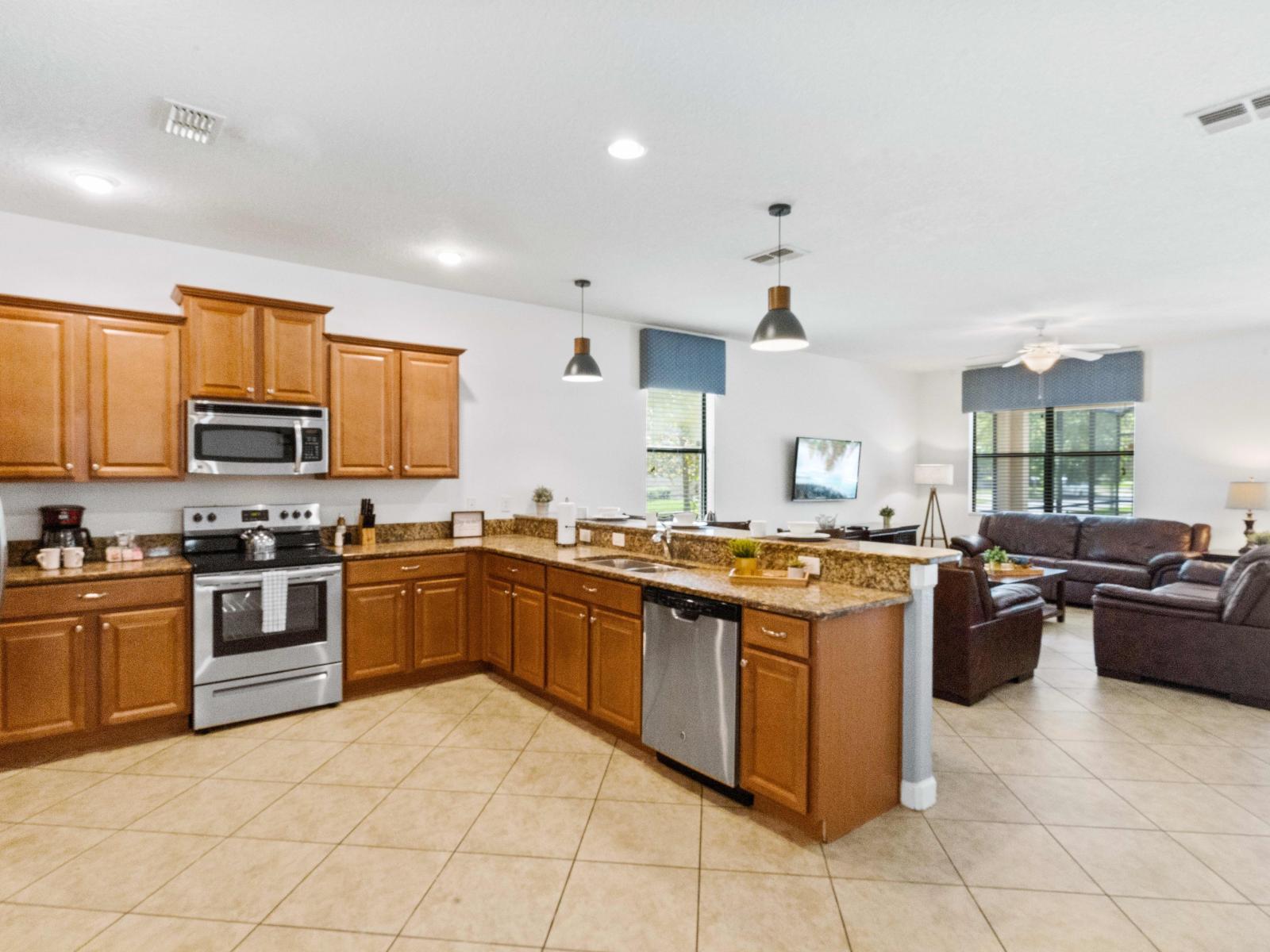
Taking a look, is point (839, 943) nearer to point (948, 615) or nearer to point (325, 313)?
point (948, 615)

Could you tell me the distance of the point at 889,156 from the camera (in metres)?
2.93

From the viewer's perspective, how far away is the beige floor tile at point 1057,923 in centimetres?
199

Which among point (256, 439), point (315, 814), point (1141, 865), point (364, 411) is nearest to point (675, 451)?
point (364, 411)

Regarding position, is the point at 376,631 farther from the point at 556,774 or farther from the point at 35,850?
the point at 35,850

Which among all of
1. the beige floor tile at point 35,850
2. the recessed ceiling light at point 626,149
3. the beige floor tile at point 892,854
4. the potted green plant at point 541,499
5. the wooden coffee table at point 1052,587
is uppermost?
the recessed ceiling light at point 626,149

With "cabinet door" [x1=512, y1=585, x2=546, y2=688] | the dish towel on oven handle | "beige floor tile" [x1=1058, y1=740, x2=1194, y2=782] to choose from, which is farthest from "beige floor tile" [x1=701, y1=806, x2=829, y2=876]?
the dish towel on oven handle

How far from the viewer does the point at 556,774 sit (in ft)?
10.2

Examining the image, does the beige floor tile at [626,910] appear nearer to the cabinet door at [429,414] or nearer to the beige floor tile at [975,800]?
the beige floor tile at [975,800]

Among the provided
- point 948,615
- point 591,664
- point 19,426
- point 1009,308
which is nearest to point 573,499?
point 591,664

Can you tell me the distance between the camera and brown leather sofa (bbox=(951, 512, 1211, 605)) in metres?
6.46

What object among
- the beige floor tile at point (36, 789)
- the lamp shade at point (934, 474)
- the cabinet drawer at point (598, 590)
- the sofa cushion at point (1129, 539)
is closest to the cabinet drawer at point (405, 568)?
the cabinet drawer at point (598, 590)

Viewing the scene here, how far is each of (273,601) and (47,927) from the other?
1784mm

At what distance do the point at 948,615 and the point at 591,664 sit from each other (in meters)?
2.09

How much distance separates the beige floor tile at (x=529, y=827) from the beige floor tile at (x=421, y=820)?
0.19 feet
